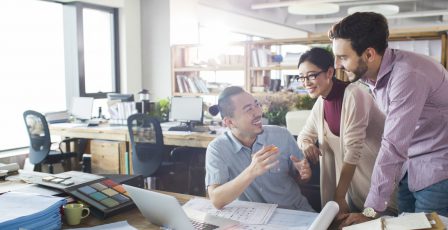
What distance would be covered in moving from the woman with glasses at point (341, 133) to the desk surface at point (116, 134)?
2.26 meters

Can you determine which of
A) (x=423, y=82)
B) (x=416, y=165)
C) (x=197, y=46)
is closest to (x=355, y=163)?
(x=416, y=165)

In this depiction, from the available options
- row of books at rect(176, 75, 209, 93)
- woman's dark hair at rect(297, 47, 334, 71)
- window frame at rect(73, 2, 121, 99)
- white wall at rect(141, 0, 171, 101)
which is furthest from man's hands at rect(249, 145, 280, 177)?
white wall at rect(141, 0, 171, 101)

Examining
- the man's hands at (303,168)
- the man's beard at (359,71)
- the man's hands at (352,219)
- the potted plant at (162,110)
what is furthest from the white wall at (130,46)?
the man's hands at (352,219)

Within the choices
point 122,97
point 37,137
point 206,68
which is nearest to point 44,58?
point 122,97

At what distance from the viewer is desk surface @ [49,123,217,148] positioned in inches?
174

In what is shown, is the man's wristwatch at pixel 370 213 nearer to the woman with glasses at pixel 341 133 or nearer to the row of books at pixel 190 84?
the woman with glasses at pixel 341 133

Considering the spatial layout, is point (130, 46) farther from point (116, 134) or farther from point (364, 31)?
point (364, 31)

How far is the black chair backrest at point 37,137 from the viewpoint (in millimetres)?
4617

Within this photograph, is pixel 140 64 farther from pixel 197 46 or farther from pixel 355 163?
pixel 355 163

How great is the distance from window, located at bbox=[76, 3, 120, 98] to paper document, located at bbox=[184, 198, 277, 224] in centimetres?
480

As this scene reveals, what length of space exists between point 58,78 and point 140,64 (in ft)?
4.90

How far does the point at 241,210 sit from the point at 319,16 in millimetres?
10294

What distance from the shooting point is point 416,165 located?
1739 millimetres

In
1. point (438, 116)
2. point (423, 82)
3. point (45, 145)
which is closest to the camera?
point (423, 82)
